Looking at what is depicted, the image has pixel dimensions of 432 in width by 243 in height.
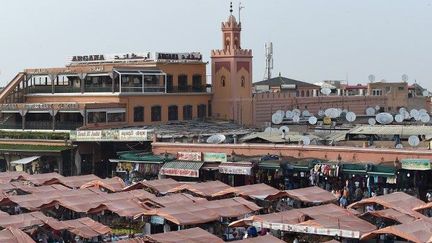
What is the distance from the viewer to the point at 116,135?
127ft

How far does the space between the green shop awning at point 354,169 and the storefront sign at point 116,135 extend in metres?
10.7

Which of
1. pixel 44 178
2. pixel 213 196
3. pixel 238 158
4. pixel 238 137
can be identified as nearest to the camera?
pixel 213 196

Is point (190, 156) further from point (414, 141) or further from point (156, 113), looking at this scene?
point (414, 141)

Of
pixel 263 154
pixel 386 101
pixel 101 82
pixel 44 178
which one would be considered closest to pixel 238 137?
pixel 263 154

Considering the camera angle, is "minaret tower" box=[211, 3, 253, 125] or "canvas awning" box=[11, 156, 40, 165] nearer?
"canvas awning" box=[11, 156, 40, 165]

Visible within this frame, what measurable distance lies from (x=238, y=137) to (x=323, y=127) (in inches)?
247

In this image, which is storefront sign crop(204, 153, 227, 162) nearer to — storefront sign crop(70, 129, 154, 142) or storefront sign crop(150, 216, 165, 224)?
storefront sign crop(70, 129, 154, 142)

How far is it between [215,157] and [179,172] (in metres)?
1.64

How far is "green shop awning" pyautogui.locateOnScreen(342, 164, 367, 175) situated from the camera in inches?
1201

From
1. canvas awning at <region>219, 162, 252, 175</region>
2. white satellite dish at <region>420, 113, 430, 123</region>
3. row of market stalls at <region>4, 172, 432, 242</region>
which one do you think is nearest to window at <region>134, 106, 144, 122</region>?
canvas awning at <region>219, 162, 252, 175</region>

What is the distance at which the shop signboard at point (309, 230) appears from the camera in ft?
70.0

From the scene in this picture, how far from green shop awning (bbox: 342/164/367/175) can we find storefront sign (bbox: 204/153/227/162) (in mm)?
5469

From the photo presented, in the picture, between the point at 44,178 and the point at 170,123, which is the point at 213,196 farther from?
the point at 170,123

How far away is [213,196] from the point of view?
27594mm
